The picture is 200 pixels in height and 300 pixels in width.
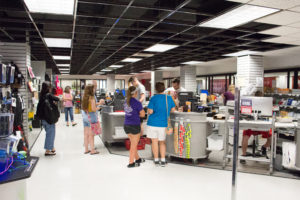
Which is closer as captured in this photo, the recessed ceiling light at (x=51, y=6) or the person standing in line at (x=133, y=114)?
the recessed ceiling light at (x=51, y=6)

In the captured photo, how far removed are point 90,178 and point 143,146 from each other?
2116mm

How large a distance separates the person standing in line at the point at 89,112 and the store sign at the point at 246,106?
2946 mm

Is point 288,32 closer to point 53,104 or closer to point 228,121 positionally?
point 228,121

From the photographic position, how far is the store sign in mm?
4535

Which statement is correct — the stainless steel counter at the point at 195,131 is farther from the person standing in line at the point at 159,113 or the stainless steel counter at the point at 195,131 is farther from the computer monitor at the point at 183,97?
the computer monitor at the point at 183,97

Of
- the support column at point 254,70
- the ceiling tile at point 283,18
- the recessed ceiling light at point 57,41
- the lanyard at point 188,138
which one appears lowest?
the lanyard at point 188,138

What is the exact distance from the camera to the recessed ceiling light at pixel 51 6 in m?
4.16

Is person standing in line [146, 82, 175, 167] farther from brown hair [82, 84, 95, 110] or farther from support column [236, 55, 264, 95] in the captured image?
support column [236, 55, 264, 95]

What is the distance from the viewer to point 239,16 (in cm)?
491

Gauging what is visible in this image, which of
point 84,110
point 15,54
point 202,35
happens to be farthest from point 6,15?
point 202,35

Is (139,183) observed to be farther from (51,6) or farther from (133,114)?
(51,6)

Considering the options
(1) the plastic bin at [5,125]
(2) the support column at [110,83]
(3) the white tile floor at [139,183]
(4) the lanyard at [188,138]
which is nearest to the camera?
(1) the plastic bin at [5,125]

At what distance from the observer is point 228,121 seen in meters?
4.53

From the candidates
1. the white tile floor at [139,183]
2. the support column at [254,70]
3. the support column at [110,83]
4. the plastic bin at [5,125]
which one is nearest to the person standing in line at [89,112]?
the white tile floor at [139,183]
